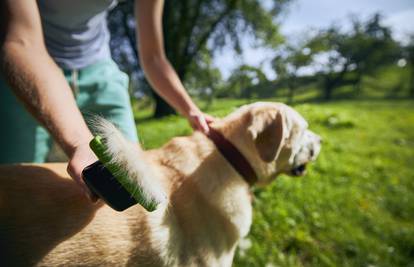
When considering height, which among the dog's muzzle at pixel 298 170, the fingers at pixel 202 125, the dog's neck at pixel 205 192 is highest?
the fingers at pixel 202 125

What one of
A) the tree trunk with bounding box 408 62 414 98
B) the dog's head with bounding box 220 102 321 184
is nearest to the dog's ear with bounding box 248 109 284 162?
the dog's head with bounding box 220 102 321 184

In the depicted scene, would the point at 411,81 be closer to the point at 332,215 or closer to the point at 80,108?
the point at 332,215

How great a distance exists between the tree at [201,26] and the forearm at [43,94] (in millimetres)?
17212

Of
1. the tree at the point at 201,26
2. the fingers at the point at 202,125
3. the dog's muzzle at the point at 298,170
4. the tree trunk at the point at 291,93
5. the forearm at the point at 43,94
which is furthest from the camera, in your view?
the tree at the point at 201,26

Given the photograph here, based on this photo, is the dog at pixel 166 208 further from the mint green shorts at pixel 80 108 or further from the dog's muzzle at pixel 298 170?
the mint green shorts at pixel 80 108

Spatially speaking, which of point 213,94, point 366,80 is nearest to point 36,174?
point 213,94

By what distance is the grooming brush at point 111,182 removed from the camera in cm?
109

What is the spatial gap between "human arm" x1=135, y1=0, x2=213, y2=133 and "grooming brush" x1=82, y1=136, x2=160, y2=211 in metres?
1.35

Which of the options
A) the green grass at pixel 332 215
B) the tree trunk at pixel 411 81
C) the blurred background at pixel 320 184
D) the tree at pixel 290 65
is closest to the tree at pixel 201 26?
the blurred background at pixel 320 184

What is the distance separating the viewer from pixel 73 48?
215 centimetres

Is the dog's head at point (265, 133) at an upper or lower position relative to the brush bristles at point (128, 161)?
lower

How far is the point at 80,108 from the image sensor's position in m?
2.22

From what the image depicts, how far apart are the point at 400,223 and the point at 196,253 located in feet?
14.5

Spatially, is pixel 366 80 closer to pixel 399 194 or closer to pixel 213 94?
pixel 399 194
